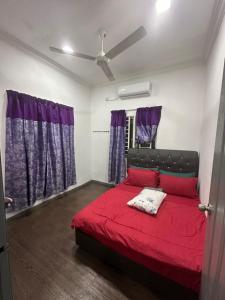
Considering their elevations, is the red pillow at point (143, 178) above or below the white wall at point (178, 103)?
below

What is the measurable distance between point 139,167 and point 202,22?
2.44 meters

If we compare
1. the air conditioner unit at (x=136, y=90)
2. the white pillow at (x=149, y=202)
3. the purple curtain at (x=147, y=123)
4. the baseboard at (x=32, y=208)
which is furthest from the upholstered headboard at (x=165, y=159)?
the baseboard at (x=32, y=208)

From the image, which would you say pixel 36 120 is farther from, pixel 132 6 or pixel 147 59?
pixel 147 59

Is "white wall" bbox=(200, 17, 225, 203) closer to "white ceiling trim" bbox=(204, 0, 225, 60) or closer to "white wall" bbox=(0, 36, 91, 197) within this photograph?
"white ceiling trim" bbox=(204, 0, 225, 60)

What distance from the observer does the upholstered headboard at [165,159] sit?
270 cm

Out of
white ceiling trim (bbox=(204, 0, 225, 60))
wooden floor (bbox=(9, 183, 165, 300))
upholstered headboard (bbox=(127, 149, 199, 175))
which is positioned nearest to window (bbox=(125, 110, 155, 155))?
upholstered headboard (bbox=(127, 149, 199, 175))

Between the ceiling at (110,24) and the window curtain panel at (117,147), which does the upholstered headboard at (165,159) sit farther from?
the ceiling at (110,24)

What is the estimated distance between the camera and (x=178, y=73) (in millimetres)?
2830

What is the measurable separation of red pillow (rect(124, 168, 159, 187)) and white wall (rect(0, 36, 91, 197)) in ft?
5.18

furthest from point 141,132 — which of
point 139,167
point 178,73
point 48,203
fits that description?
point 48,203

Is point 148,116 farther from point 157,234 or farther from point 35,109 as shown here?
point 157,234

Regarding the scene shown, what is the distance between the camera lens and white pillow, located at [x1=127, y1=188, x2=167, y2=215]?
1.82 metres

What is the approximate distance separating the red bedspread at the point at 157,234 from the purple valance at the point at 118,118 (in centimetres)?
196

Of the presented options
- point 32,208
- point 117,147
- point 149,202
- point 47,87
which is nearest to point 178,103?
point 117,147
